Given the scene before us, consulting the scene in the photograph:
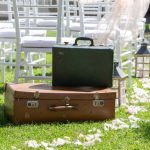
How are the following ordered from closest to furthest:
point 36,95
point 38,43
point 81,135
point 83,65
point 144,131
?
point 81,135 → point 144,131 → point 36,95 → point 83,65 → point 38,43

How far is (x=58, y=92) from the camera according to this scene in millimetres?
3393

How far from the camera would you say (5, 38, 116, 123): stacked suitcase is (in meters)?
3.37

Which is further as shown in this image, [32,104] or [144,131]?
[32,104]

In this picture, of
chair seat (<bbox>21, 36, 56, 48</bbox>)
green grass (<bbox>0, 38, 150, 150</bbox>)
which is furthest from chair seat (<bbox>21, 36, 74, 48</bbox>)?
green grass (<bbox>0, 38, 150, 150</bbox>)

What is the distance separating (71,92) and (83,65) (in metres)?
0.24

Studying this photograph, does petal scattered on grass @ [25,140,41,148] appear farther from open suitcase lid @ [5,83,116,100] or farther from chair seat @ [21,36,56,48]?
chair seat @ [21,36,56,48]

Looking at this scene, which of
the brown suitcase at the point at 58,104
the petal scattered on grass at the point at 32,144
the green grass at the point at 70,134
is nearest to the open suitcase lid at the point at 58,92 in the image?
the brown suitcase at the point at 58,104

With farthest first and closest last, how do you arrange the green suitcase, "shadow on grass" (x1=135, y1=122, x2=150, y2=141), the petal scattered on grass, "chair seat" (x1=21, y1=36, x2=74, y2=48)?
"chair seat" (x1=21, y1=36, x2=74, y2=48) < the green suitcase < "shadow on grass" (x1=135, y1=122, x2=150, y2=141) < the petal scattered on grass

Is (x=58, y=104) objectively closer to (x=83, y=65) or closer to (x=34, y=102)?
(x=34, y=102)

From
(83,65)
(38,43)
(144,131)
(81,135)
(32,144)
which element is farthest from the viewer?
(38,43)

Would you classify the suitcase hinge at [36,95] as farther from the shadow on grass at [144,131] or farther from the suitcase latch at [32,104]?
the shadow on grass at [144,131]

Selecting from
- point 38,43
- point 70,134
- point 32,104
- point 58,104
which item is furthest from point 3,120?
point 38,43

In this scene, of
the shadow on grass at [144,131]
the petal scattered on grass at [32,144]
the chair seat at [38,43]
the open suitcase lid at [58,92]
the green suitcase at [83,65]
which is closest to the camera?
the petal scattered on grass at [32,144]

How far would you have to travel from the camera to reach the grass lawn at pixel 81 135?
292cm
